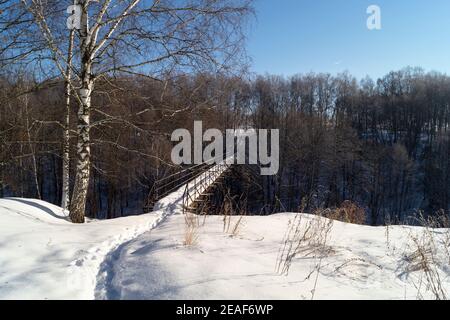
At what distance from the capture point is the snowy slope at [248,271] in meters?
2.60

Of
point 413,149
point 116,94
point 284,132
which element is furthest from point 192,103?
point 413,149

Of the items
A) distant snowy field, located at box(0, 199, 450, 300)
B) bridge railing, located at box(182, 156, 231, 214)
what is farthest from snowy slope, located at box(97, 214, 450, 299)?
bridge railing, located at box(182, 156, 231, 214)

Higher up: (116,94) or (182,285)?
(116,94)

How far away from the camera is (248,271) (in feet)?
9.70

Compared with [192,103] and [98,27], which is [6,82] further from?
[192,103]

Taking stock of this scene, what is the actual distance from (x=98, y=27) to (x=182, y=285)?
16.8 ft

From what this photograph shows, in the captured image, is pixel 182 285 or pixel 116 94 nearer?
pixel 182 285

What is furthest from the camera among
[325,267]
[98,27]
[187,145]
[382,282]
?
[187,145]

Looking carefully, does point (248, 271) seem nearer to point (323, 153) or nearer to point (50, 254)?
point (50, 254)

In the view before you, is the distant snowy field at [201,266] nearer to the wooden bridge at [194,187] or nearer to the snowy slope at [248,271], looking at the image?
the snowy slope at [248,271]

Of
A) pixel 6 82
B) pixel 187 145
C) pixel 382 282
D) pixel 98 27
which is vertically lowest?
pixel 382 282

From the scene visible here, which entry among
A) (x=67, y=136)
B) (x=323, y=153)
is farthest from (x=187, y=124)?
(x=323, y=153)

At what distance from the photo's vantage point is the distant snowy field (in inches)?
103
